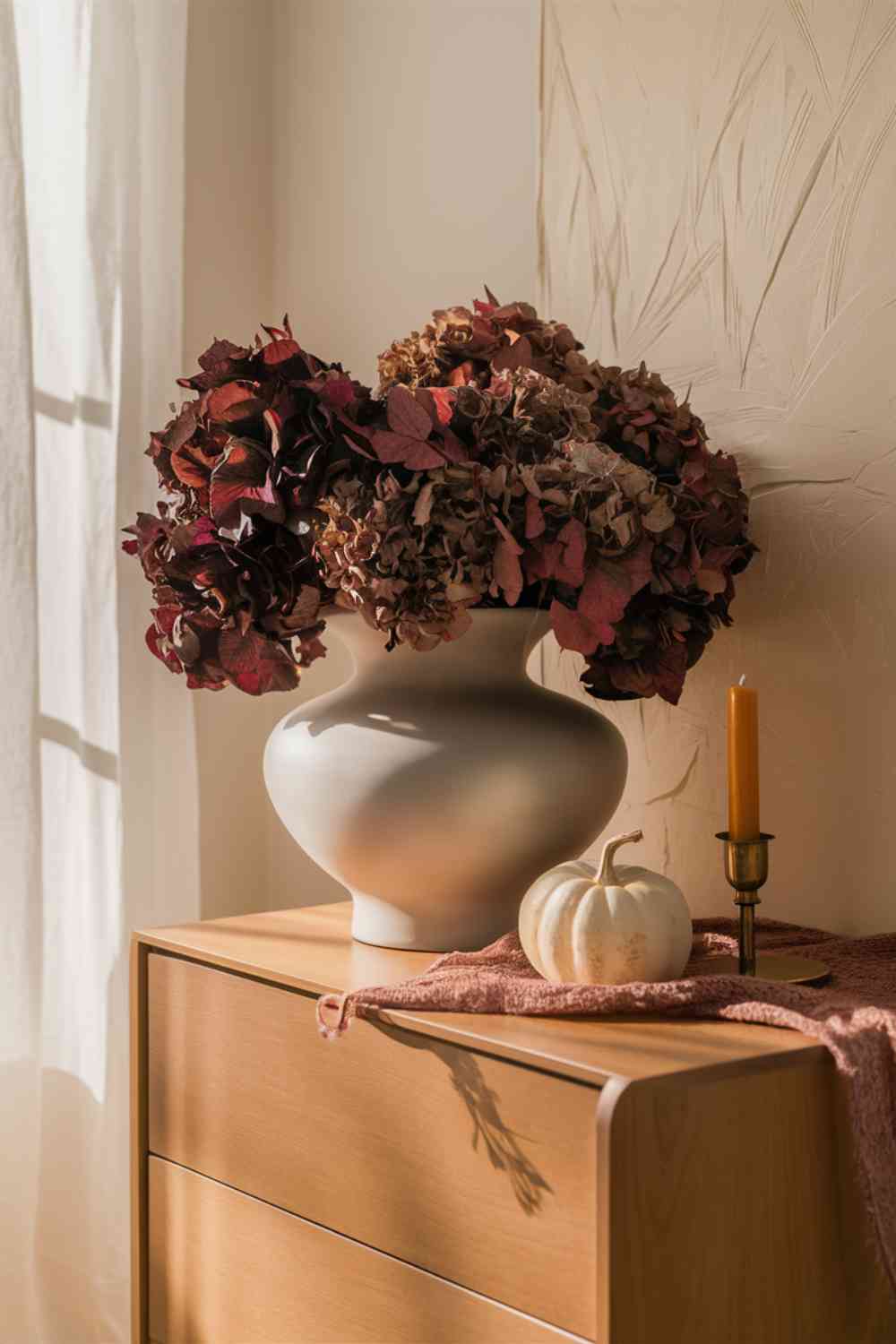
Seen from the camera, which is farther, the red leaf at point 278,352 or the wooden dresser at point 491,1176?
the red leaf at point 278,352

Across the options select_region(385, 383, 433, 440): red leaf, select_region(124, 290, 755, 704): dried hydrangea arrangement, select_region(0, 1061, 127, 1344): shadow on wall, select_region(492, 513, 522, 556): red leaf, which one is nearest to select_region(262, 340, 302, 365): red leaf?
select_region(124, 290, 755, 704): dried hydrangea arrangement

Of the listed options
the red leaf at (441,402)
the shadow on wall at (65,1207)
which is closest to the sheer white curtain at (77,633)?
the shadow on wall at (65,1207)

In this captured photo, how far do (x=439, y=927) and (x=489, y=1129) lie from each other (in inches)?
11.5

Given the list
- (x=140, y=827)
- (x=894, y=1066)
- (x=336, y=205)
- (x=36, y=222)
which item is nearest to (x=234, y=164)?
(x=336, y=205)

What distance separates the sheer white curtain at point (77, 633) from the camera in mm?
1727

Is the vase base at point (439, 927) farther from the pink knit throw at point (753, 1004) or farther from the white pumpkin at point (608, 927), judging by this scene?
the white pumpkin at point (608, 927)

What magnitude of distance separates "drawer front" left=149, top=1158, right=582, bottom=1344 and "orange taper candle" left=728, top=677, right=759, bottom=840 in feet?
1.28

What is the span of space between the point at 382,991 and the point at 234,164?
141cm

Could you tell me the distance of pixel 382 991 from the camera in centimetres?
104

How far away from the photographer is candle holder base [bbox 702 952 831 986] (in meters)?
1.08

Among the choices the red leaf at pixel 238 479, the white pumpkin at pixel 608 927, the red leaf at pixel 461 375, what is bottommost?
the white pumpkin at pixel 608 927

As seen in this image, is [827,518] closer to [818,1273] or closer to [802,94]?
[802,94]

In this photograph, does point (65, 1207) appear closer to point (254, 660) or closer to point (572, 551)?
point (254, 660)

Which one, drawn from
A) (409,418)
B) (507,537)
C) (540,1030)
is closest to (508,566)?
(507,537)
